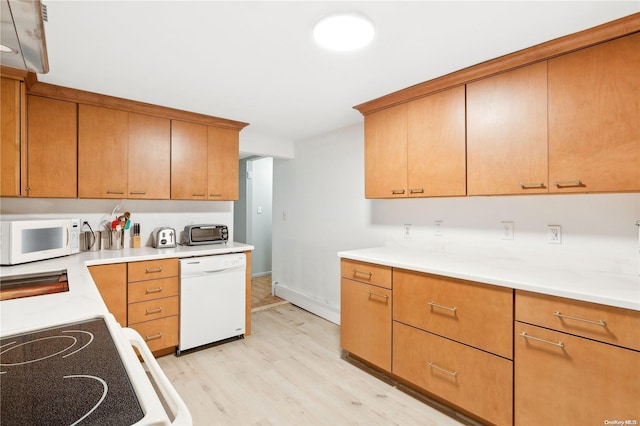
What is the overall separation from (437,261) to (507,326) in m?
Result: 0.59

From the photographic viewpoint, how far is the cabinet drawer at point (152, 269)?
2.42 m

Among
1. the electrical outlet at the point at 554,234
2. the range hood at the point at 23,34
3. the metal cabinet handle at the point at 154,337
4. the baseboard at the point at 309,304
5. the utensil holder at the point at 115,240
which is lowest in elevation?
the baseboard at the point at 309,304

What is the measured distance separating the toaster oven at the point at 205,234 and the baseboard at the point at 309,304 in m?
1.24

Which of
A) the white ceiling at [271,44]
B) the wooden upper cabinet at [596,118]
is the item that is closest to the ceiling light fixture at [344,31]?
the white ceiling at [271,44]

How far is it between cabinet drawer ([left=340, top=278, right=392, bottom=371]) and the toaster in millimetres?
1638

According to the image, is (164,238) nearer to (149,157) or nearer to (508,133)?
(149,157)

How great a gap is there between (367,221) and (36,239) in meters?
2.62

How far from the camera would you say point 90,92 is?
95.3 inches

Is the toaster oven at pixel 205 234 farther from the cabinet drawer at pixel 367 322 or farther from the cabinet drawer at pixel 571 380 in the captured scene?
the cabinet drawer at pixel 571 380

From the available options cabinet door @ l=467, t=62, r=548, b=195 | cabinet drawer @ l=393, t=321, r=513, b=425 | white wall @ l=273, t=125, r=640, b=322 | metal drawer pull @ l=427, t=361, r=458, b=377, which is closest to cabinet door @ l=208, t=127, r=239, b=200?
white wall @ l=273, t=125, r=640, b=322

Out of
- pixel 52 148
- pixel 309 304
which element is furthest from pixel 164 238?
pixel 309 304

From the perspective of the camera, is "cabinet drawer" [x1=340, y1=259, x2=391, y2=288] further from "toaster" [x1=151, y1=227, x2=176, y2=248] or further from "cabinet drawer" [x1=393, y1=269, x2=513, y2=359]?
"toaster" [x1=151, y1=227, x2=176, y2=248]

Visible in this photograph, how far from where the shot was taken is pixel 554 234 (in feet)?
6.35

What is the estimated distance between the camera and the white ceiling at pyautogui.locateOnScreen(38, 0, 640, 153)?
1409 millimetres
